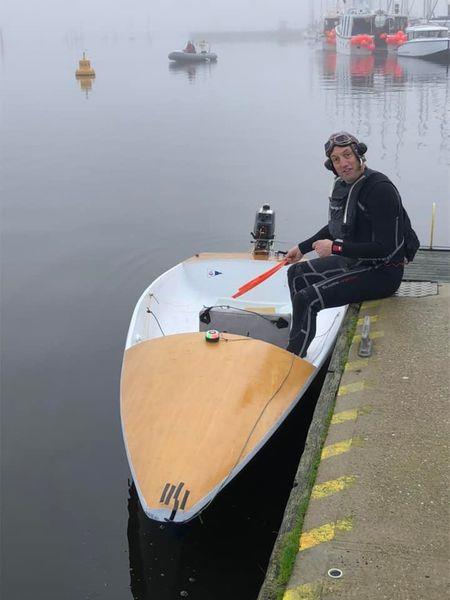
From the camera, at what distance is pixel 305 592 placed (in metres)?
3.28

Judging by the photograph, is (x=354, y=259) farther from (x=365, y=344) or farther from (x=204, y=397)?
(x=204, y=397)

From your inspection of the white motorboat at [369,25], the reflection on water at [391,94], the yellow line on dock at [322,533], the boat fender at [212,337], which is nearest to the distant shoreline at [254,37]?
the white motorboat at [369,25]

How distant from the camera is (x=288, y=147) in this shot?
76.3 ft

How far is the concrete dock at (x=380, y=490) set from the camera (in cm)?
334

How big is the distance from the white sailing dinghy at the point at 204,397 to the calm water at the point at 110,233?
0.86 m

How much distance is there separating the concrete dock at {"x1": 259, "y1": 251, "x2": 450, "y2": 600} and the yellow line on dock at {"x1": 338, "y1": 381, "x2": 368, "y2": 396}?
0.5 inches

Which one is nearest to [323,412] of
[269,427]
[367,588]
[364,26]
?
[269,427]

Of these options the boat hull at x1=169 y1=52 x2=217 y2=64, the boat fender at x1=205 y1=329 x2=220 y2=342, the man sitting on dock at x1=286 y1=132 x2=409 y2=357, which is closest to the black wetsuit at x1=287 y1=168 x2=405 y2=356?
the man sitting on dock at x1=286 y1=132 x2=409 y2=357

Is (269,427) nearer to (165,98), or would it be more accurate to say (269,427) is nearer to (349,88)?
(165,98)

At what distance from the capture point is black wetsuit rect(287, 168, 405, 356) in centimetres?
579

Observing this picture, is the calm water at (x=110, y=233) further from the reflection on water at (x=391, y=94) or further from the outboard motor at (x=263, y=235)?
the outboard motor at (x=263, y=235)

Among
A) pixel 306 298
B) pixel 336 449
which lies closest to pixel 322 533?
pixel 336 449

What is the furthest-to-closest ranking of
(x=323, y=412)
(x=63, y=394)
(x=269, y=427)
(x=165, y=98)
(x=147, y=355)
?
(x=165, y=98) < (x=63, y=394) < (x=147, y=355) < (x=269, y=427) < (x=323, y=412)

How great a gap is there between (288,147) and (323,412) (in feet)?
63.6
